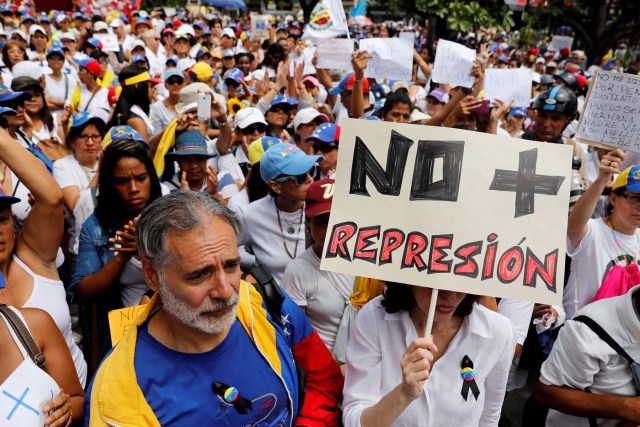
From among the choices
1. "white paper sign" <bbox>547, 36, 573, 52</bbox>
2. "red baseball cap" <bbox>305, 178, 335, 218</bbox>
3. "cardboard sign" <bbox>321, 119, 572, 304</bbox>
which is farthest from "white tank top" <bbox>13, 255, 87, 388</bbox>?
"white paper sign" <bbox>547, 36, 573, 52</bbox>

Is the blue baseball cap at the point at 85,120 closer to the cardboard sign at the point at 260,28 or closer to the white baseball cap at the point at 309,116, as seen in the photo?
the white baseball cap at the point at 309,116

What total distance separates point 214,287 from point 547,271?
109cm

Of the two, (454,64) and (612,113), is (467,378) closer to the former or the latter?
(612,113)

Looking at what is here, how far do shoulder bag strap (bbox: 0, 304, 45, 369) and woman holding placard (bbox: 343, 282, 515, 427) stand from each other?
1174mm

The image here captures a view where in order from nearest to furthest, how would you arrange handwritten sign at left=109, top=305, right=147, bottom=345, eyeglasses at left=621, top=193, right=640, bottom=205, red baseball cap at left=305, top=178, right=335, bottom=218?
handwritten sign at left=109, top=305, right=147, bottom=345, red baseball cap at left=305, top=178, right=335, bottom=218, eyeglasses at left=621, top=193, right=640, bottom=205

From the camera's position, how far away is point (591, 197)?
3139 millimetres

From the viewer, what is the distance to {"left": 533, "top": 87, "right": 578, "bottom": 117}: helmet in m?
4.60

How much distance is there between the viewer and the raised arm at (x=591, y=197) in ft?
9.51

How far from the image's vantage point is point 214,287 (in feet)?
6.18

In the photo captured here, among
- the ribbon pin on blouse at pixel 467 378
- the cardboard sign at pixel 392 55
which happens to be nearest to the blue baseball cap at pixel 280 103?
the cardboard sign at pixel 392 55

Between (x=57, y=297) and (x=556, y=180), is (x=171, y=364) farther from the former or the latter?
(x=556, y=180)

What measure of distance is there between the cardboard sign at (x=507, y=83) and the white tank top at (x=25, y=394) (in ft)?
16.1

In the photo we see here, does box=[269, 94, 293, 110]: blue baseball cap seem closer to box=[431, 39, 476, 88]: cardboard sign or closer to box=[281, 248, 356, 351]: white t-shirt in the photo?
box=[431, 39, 476, 88]: cardboard sign

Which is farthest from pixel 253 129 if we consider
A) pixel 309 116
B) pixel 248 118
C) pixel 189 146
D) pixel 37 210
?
pixel 37 210
